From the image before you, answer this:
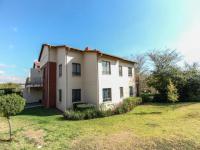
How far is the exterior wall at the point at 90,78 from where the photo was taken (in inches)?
738

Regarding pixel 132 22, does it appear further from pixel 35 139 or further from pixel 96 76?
pixel 35 139

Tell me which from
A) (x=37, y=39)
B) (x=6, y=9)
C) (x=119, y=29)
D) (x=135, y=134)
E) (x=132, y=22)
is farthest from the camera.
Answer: (x=37, y=39)

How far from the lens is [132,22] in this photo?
18.3 metres

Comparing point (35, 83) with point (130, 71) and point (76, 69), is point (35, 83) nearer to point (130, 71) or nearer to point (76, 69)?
point (76, 69)

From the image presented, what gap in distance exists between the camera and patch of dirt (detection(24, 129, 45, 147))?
8508 millimetres

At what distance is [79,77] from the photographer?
19656mm

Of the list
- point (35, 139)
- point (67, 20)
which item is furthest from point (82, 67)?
point (35, 139)

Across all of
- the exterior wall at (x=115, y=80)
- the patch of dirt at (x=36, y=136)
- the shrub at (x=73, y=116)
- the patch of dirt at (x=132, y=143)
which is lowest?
the patch of dirt at (x=132, y=143)

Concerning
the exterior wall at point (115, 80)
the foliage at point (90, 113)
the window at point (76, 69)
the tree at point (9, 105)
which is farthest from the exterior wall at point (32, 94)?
the tree at point (9, 105)

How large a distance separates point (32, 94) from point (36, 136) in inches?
836

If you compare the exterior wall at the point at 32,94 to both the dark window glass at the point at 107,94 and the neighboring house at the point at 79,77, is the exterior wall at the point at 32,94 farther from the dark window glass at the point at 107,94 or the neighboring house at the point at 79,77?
the dark window glass at the point at 107,94

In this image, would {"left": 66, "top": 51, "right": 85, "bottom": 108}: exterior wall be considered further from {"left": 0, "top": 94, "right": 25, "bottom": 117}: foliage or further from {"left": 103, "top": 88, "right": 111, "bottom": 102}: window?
{"left": 0, "top": 94, "right": 25, "bottom": 117}: foliage

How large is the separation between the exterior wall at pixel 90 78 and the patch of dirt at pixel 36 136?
29.7 ft

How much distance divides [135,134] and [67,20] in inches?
619
